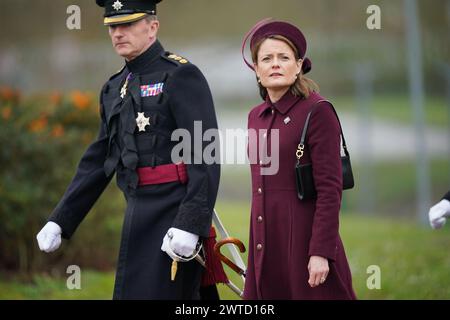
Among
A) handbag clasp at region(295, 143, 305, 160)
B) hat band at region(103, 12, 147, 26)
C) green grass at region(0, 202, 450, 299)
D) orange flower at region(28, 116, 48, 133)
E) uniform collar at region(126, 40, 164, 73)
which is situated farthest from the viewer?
orange flower at region(28, 116, 48, 133)

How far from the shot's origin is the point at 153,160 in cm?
500

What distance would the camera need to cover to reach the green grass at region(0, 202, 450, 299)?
7.38m

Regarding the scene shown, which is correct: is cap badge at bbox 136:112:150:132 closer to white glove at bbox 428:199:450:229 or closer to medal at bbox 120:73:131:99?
medal at bbox 120:73:131:99

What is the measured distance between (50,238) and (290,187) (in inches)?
56.3

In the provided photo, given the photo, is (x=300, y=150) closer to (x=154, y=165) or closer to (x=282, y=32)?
(x=282, y=32)

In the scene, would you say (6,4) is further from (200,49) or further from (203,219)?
(203,219)

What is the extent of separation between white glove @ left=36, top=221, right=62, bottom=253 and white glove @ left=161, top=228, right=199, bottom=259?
2.50 ft

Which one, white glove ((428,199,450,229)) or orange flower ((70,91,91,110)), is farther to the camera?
orange flower ((70,91,91,110))

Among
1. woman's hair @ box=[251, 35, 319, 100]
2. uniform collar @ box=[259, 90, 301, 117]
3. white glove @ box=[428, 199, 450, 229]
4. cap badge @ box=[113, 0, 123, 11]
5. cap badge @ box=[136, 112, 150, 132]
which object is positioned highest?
cap badge @ box=[113, 0, 123, 11]

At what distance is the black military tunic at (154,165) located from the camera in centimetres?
489

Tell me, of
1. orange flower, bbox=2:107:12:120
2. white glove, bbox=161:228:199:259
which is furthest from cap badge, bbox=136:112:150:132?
orange flower, bbox=2:107:12:120

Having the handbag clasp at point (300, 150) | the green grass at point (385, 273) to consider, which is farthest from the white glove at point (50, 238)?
the green grass at point (385, 273)

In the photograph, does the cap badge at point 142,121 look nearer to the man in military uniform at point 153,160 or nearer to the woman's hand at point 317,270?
the man in military uniform at point 153,160
